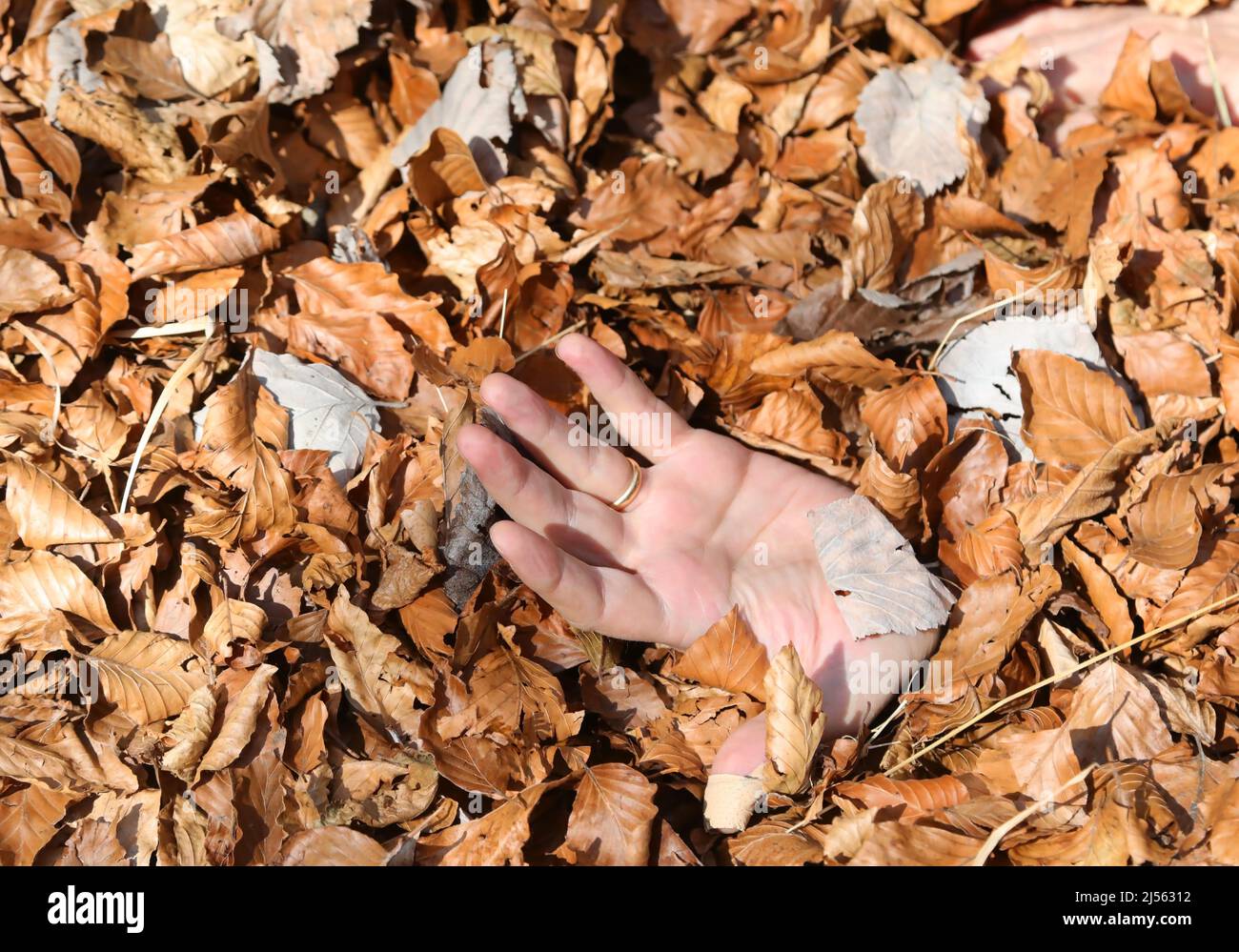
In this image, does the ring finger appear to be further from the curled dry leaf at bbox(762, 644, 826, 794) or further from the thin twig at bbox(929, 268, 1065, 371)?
the thin twig at bbox(929, 268, 1065, 371)

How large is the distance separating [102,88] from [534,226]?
1.02 m

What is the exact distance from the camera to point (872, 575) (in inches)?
73.4

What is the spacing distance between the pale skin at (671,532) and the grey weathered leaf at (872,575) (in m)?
0.05

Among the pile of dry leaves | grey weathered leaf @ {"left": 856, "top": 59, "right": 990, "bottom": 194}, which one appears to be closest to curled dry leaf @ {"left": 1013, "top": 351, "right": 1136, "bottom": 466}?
the pile of dry leaves

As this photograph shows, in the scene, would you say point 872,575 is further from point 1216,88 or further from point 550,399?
point 1216,88

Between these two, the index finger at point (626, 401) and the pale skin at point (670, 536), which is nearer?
the pale skin at point (670, 536)

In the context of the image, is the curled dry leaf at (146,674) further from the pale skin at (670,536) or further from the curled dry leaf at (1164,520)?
the curled dry leaf at (1164,520)

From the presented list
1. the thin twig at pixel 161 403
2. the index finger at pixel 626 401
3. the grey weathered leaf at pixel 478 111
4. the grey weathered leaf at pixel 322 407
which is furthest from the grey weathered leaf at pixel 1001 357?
the thin twig at pixel 161 403

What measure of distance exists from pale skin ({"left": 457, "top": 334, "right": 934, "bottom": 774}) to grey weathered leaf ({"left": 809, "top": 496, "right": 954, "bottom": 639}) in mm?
47

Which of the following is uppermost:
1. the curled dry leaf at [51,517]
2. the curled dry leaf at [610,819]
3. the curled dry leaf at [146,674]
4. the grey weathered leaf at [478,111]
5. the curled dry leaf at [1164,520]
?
the grey weathered leaf at [478,111]

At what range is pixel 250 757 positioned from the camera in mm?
1693

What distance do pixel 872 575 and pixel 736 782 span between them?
49 cm

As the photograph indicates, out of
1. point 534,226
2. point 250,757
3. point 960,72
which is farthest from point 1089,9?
point 250,757

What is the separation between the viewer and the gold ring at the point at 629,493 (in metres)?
1.94
